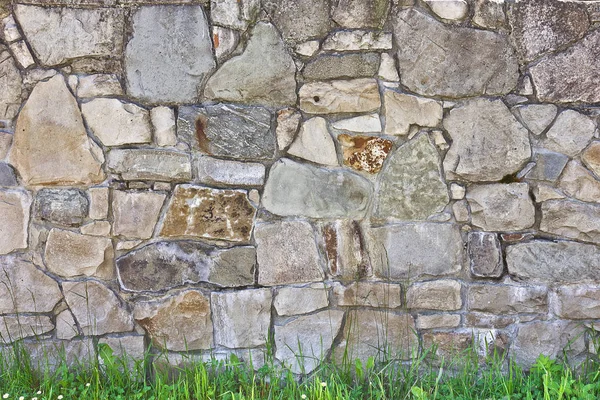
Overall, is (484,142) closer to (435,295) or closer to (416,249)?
(416,249)

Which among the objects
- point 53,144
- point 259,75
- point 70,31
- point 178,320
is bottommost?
point 178,320

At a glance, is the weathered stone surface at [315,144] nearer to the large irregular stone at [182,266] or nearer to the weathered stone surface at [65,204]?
the large irregular stone at [182,266]

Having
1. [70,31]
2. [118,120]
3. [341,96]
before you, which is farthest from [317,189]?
[70,31]

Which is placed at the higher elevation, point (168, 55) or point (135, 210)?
point (168, 55)

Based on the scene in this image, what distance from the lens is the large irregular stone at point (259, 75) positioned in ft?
7.73

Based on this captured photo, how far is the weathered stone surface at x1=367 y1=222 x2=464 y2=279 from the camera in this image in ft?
8.05

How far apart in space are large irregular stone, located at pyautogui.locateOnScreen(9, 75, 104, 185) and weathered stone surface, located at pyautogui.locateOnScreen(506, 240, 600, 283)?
1.78 meters

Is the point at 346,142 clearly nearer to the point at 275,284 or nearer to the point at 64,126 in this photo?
the point at 275,284

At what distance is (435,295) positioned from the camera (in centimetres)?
247

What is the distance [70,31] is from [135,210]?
2.52 feet

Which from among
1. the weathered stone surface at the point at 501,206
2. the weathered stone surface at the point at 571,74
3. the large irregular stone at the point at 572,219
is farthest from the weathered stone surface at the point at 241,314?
the weathered stone surface at the point at 571,74

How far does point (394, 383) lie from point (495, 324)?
0.50 meters

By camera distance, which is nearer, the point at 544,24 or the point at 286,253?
the point at 544,24

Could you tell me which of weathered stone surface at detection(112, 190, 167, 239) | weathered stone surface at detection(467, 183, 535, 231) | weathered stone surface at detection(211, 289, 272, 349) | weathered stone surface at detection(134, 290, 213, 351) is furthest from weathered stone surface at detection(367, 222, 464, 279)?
weathered stone surface at detection(112, 190, 167, 239)
